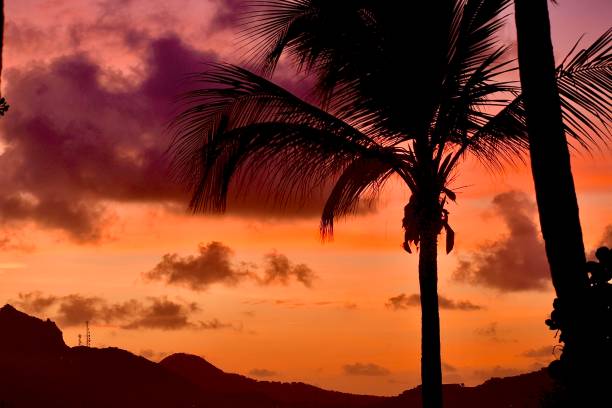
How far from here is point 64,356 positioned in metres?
123

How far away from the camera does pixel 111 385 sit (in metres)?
115

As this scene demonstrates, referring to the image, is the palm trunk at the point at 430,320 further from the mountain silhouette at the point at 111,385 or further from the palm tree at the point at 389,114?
the mountain silhouette at the point at 111,385

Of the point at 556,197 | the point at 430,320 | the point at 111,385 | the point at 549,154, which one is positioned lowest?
the point at 430,320

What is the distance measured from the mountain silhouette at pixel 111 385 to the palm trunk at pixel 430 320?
5897cm

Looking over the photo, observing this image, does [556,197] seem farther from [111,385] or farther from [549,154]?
[111,385]

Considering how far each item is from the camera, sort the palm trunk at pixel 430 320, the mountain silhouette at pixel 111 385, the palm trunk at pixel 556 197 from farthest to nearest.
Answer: the mountain silhouette at pixel 111 385 → the palm trunk at pixel 430 320 → the palm trunk at pixel 556 197

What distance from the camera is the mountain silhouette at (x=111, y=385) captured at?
7931 cm

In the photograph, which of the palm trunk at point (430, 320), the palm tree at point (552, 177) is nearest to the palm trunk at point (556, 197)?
the palm tree at point (552, 177)

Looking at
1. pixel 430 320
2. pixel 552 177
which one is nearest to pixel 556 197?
pixel 552 177

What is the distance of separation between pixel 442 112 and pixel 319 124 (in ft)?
5.81

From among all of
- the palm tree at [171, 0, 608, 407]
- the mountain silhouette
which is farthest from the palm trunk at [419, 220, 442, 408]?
the mountain silhouette

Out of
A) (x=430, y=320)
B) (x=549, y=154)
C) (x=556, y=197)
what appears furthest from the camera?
(x=430, y=320)

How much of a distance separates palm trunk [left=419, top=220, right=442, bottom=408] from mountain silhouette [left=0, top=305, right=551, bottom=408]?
193ft

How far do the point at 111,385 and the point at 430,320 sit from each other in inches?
4318
